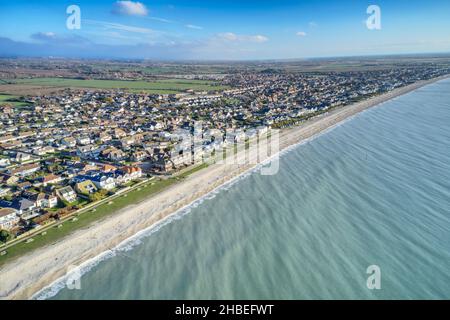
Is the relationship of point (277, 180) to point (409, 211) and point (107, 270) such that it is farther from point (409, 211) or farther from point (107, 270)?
point (107, 270)

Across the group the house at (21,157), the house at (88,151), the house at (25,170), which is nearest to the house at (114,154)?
the house at (88,151)

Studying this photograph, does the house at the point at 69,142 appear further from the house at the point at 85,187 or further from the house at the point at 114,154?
the house at the point at 85,187

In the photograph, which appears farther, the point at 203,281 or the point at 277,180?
the point at 277,180

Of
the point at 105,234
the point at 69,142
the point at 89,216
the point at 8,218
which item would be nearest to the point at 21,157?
the point at 69,142

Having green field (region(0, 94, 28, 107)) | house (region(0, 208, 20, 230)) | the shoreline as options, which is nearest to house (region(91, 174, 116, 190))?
the shoreline
